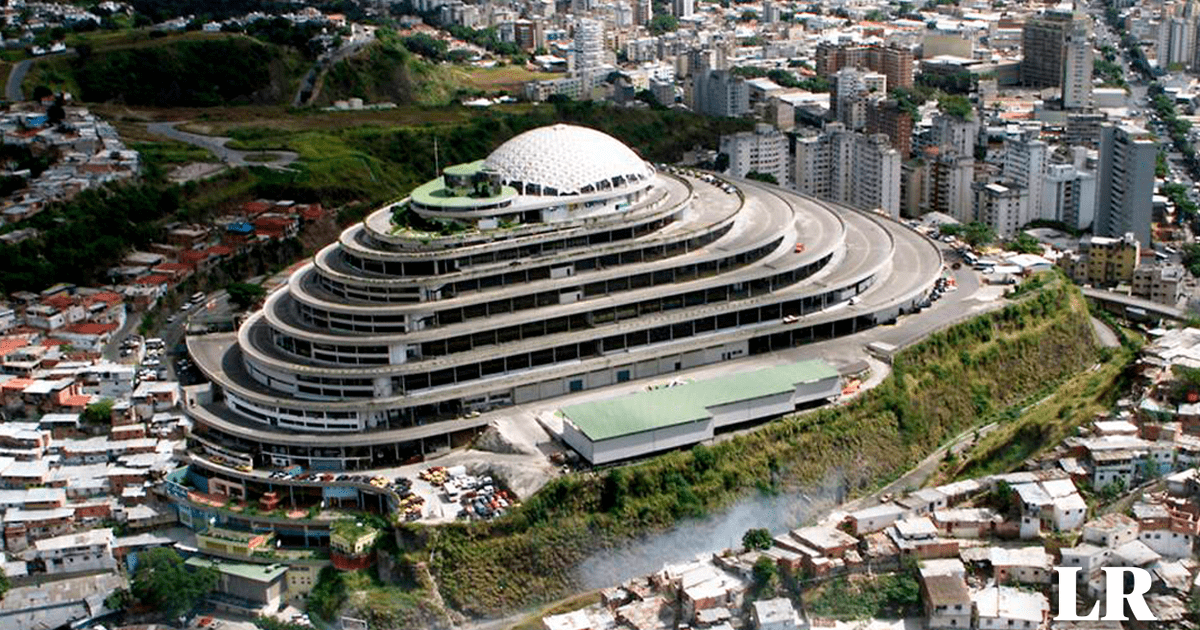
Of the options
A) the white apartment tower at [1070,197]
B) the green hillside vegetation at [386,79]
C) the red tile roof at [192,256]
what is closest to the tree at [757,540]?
the red tile roof at [192,256]

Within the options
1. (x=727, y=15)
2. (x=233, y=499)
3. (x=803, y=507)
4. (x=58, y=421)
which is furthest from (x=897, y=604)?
(x=727, y=15)

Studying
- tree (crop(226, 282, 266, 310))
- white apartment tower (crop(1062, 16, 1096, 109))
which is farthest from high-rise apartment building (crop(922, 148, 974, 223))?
tree (crop(226, 282, 266, 310))

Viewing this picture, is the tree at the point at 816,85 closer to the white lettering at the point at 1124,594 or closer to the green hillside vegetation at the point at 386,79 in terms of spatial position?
the green hillside vegetation at the point at 386,79

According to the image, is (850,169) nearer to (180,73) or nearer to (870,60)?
(870,60)

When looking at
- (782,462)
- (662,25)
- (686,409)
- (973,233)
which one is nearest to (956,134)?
(973,233)

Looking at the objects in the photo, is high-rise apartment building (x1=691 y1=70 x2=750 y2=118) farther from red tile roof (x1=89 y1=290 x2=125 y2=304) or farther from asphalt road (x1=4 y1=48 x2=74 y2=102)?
red tile roof (x1=89 y1=290 x2=125 y2=304)

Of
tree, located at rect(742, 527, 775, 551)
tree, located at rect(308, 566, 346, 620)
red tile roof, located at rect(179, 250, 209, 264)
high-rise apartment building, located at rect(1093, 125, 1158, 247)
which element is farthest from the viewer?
high-rise apartment building, located at rect(1093, 125, 1158, 247)

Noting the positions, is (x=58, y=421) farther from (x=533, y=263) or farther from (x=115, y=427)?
(x=533, y=263)
